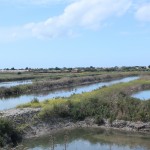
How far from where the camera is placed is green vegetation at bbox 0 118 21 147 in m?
17.0

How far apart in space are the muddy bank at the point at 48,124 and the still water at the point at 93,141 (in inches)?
26.4

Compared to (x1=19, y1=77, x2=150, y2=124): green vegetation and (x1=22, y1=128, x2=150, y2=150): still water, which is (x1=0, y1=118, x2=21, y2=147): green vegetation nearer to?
(x1=22, y1=128, x2=150, y2=150): still water

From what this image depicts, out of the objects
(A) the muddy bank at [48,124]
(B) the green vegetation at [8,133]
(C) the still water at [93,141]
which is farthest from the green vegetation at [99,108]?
(B) the green vegetation at [8,133]

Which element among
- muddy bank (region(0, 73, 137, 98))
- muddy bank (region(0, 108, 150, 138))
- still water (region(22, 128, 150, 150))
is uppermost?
muddy bank (region(0, 73, 137, 98))

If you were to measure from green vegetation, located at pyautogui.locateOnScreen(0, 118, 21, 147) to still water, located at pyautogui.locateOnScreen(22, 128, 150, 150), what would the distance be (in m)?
0.51

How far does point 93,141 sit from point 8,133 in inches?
159

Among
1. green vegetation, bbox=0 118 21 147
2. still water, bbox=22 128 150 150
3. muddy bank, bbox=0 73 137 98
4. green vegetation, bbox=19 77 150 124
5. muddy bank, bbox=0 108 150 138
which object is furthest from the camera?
muddy bank, bbox=0 73 137 98

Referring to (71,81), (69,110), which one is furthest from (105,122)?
(71,81)

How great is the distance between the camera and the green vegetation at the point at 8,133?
55.9 ft

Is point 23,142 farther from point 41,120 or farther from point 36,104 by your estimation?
point 36,104

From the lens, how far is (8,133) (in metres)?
17.6

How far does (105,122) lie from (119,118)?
828 mm

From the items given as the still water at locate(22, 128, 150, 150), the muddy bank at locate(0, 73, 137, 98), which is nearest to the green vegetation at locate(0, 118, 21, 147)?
the still water at locate(22, 128, 150, 150)

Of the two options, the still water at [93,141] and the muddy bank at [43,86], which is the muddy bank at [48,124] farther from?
the muddy bank at [43,86]
